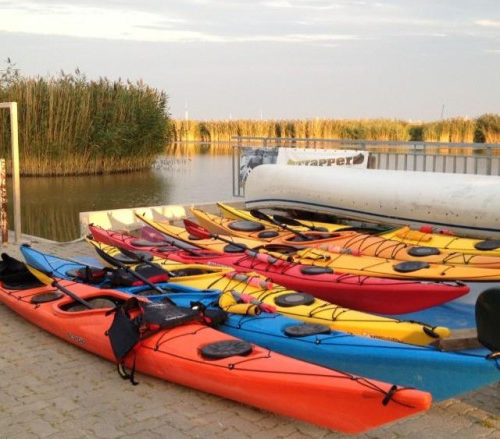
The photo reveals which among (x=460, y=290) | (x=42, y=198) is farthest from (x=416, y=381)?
(x=42, y=198)

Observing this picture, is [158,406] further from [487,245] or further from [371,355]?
[487,245]

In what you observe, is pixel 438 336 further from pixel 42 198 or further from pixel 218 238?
pixel 42 198

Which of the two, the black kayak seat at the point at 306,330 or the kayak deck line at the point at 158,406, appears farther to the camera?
the black kayak seat at the point at 306,330

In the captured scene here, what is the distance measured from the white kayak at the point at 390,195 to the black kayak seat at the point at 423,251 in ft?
4.01

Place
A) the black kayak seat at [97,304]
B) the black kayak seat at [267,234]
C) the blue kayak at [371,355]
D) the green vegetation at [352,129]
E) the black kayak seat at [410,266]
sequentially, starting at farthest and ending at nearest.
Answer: the green vegetation at [352,129], the black kayak seat at [267,234], the black kayak seat at [410,266], the black kayak seat at [97,304], the blue kayak at [371,355]

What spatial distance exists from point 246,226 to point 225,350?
14.9 feet

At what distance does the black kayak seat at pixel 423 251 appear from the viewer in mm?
6766

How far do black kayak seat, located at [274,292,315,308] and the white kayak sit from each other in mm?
3509

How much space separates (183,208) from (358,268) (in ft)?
17.7

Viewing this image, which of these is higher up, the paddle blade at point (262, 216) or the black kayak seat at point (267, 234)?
the paddle blade at point (262, 216)

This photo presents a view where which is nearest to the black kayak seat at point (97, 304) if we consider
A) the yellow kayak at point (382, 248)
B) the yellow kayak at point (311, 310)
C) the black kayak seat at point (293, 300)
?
the yellow kayak at point (311, 310)

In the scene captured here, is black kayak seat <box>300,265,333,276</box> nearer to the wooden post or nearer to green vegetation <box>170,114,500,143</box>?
the wooden post

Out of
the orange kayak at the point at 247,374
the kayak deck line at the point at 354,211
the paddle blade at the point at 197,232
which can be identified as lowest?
the orange kayak at the point at 247,374

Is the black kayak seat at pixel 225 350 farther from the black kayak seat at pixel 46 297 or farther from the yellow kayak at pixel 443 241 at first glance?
the yellow kayak at pixel 443 241
